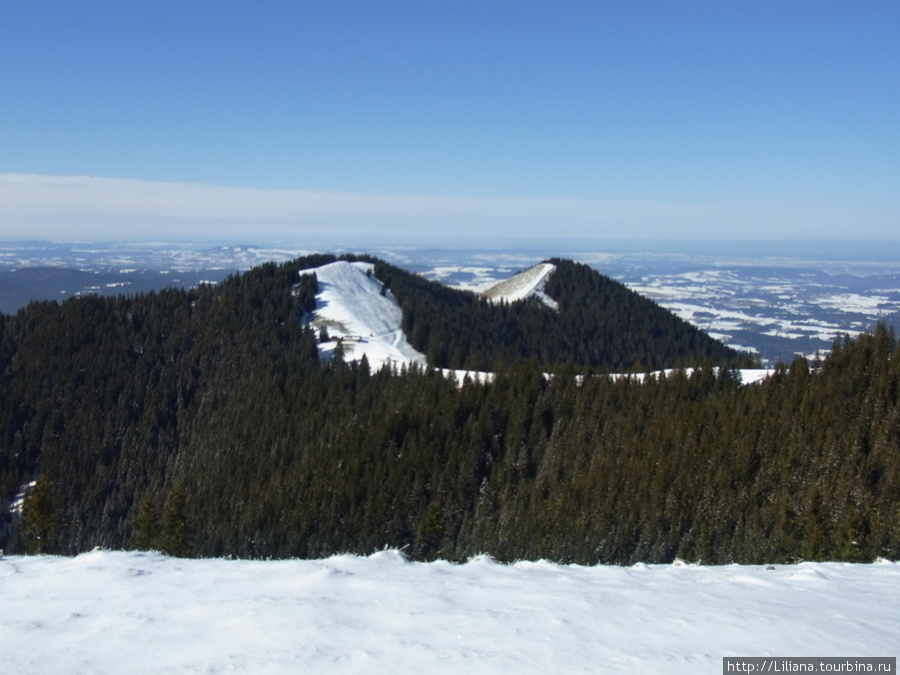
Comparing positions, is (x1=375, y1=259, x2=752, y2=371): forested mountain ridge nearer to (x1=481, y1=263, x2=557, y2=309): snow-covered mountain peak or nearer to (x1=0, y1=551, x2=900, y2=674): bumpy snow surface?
(x1=481, y1=263, x2=557, y2=309): snow-covered mountain peak

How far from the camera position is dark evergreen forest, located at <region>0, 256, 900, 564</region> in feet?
158

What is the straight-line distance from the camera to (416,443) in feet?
238

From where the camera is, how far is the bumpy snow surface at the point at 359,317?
9688cm

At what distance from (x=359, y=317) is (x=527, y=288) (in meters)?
51.3

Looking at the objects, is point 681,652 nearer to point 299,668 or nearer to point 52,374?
point 299,668

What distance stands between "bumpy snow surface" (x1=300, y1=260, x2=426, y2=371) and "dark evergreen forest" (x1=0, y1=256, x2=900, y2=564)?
3.63 m

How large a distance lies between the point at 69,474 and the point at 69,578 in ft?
249

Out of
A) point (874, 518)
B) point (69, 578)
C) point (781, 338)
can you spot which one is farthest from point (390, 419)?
point (781, 338)

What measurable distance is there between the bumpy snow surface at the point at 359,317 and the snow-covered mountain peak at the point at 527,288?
3004cm

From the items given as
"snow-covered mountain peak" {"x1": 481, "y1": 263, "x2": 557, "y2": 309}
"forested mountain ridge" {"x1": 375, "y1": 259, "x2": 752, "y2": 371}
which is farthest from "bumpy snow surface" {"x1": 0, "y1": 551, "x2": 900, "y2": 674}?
"snow-covered mountain peak" {"x1": 481, "y1": 263, "x2": 557, "y2": 309}

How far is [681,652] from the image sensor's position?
12383 mm

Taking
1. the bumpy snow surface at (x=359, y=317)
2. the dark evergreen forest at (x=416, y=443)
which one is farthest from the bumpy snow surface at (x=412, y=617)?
the bumpy snow surface at (x=359, y=317)

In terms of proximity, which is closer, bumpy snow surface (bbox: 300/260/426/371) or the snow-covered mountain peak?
bumpy snow surface (bbox: 300/260/426/371)

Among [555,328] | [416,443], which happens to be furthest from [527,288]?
[416,443]
